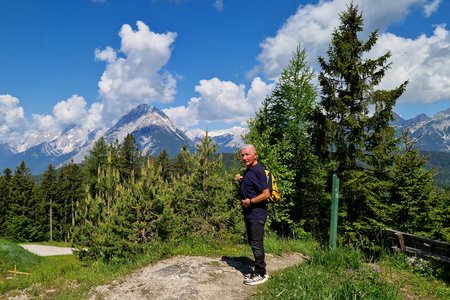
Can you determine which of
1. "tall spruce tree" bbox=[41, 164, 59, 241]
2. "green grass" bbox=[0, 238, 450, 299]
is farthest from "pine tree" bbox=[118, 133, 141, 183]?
"green grass" bbox=[0, 238, 450, 299]

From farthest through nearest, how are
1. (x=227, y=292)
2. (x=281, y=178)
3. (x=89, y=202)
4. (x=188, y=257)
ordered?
1. (x=281, y=178)
2. (x=89, y=202)
3. (x=188, y=257)
4. (x=227, y=292)

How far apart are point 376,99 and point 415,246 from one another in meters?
11.4

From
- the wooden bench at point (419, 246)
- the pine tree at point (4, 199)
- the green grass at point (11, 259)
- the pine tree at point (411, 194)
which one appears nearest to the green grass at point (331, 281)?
the wooden bench at point (419, 246)

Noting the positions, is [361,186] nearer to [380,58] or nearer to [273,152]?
[273,152]

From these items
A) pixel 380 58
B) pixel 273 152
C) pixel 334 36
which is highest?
pixel 334 36

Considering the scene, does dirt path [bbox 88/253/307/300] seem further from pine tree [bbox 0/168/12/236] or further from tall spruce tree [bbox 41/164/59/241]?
tall spruce tree [bbox 41/164/59/241]

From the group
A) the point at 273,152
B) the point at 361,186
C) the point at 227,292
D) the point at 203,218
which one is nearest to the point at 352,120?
the point at 361,186

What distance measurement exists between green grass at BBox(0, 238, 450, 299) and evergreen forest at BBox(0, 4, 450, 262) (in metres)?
1.07

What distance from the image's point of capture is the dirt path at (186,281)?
6.39 meters

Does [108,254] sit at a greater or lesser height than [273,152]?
lesser

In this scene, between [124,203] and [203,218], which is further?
[203,218]

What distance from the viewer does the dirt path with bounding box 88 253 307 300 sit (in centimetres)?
639

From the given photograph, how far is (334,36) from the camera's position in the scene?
20.3 meters

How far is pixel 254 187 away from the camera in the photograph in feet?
21.9
